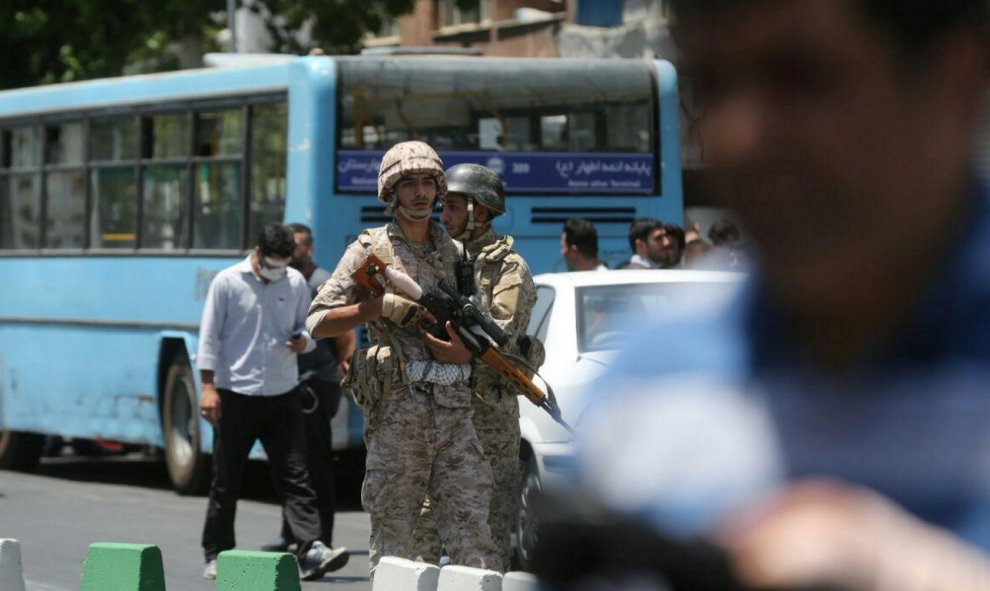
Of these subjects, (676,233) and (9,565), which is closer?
(9,565)

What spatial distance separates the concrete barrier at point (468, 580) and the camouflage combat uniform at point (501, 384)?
5.92 ft

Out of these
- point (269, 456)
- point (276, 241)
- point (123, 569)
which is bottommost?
point (123, 569)

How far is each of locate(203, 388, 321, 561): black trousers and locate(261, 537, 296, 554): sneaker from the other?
0.55 m

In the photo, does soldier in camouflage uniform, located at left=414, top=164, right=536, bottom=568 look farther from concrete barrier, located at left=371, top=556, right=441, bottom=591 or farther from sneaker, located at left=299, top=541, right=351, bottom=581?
sneaker, located at left=299, top=541, right=351, bottom=581

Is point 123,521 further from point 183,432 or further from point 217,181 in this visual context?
point 217,181

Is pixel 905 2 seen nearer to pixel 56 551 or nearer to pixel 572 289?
pixel 572 289

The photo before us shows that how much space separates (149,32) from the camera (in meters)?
26.7

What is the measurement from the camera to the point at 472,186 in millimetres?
7727

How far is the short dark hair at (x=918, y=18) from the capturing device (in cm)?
97

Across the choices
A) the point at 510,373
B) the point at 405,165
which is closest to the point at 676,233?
the point at 510,373

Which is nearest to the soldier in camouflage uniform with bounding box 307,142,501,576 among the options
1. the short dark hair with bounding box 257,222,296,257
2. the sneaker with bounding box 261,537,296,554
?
the short dark hair with bounding box 257,222,296,257

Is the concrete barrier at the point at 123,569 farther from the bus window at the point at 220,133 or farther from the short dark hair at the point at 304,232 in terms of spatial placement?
the bus window at the point at 220,133

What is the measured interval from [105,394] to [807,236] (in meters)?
15.1

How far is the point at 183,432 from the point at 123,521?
2.15m
